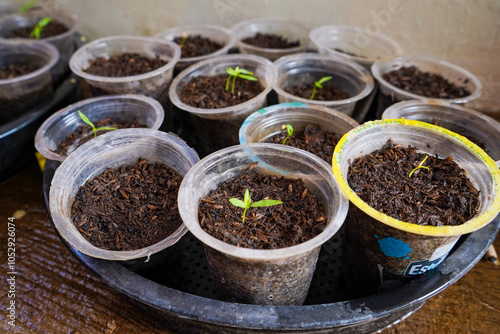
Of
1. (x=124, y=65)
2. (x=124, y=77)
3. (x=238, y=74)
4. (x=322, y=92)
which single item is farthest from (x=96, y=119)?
(x=322, y=92)

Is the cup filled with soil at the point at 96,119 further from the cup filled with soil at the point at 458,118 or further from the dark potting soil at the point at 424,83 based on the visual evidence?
the dark potting soil at the point at 424,83

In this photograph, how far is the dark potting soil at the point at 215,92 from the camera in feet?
4.99

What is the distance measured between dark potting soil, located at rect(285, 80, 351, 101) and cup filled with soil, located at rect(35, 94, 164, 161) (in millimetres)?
618

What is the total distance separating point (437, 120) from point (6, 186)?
1905mm

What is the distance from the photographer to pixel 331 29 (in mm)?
1981

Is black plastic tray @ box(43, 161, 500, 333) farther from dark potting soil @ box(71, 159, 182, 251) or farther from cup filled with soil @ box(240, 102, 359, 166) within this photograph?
cup filled with soil @ box(240, 102, 359, 166)

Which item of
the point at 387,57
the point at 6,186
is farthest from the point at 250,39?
the point at 6,186

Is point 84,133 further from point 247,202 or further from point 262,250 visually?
point 262,250

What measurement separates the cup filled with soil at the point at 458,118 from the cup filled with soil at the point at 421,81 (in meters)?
0.09

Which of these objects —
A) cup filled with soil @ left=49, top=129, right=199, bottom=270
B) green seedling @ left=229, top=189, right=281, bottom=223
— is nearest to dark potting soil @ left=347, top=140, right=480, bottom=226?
green seedling @ left=229, top=189, right=281, bottom=223

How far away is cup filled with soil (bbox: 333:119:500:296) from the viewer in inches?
37.4

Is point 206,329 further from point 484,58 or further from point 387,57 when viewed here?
point 484,58

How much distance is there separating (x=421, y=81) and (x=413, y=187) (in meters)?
0.84

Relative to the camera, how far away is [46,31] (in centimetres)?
224
